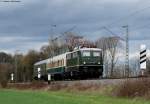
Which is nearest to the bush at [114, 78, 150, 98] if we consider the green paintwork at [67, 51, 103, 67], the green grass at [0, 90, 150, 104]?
the green grass at [0, 90, 150, 104]

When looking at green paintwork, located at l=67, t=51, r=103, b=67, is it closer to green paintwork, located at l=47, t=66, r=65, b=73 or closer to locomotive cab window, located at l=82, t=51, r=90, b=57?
locomotive cab window, located at l=82, t=51, r=90, b=57

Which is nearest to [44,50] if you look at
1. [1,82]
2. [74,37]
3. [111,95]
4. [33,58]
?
[33,58]

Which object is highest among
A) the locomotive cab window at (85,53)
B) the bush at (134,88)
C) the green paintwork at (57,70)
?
the locomotive cab window at (85,53)

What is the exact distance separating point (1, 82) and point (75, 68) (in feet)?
62.5

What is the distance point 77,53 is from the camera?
5278 centimetres

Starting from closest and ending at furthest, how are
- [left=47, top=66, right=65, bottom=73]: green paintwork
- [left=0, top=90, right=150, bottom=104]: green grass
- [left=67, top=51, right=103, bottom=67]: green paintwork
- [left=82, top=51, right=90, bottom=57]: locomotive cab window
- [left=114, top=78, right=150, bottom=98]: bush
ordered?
[left=0, top=90, right=150, bottom=104]: green grass, [left=114, top=78, right=150, bottom=98]: bush, [left=67, top=51, right=103, bottom=67]: green paintwork, [left=82, top=51, right=90, bottom=57]: locomotive cab window, [left=47, top=66, right=65, bottom=73]: green paintwork

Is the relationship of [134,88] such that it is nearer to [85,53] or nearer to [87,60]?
[87,60]

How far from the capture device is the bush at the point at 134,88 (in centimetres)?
2233

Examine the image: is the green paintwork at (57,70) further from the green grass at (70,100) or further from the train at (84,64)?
the green grass at (70,100)

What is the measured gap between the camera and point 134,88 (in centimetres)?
2323

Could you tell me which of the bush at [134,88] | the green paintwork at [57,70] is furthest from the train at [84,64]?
the bush at [134,88]

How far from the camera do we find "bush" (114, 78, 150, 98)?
22325mm

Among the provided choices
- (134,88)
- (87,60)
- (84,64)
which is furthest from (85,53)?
(134,88)

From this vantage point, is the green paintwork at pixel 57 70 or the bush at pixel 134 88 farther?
the green paintwork at pixel 57 70
